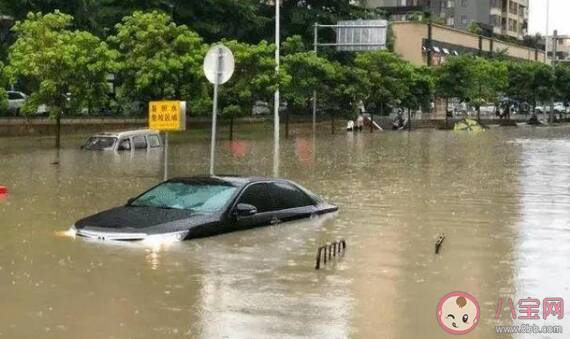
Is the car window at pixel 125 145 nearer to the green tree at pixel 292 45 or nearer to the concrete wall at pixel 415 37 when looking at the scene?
the green tree at pixel 292 45

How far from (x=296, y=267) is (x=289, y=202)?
11.2 feet

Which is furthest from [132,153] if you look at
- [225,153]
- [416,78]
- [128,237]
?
[416,78]

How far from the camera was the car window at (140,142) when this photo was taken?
31.6 metres

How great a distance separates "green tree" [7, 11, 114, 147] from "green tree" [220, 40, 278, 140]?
7.28 m

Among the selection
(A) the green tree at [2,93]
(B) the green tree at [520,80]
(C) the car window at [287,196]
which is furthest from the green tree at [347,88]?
(C) the car window at [287,196]

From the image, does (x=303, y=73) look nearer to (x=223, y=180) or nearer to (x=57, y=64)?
(x=57, y=64)

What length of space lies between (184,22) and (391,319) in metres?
46.4

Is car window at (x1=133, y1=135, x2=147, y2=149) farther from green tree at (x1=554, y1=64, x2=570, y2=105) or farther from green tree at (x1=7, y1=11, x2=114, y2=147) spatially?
green tree at (x1=554, y1=64, x2=570, y2=105)

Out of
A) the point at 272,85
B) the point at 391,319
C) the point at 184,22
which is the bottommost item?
the point at 391,319

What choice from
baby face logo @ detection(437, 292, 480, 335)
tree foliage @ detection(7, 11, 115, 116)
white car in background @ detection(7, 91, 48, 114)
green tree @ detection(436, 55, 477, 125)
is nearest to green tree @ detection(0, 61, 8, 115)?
tree foliage @ detection(7, 11, 115, 116)

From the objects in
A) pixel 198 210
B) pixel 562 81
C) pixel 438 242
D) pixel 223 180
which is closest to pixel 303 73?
pixel 223 180

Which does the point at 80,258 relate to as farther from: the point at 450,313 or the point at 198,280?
the point at 450,313

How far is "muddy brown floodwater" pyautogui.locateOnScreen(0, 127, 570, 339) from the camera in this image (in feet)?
24.0

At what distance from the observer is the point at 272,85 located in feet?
136
